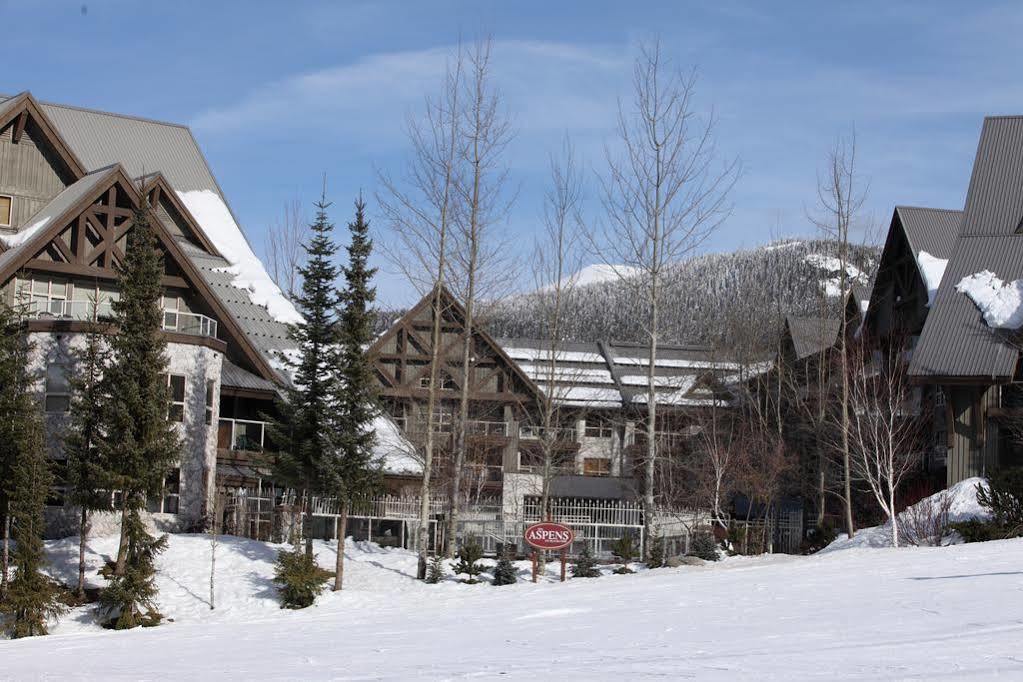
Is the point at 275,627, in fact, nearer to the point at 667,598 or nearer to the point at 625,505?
the point at 667,598

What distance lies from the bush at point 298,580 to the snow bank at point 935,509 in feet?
41.5

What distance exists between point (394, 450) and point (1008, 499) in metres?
17.6

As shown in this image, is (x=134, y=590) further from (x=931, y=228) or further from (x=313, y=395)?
(x=931, y=228)

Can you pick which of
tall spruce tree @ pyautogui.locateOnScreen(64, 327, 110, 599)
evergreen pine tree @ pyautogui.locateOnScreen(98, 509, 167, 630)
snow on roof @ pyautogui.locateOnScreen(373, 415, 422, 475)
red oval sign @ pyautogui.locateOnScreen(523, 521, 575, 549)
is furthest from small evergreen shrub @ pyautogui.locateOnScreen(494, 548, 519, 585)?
tall spruce tree @ pyautogui.locateOnScreen(64, 327, 110, 599)

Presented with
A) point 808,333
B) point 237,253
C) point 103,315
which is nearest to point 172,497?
point 103,315

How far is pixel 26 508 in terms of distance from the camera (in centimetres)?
2609

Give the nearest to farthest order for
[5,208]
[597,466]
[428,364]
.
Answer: [5,208] < [428,364] < [597,466]

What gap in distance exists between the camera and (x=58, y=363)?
30828 mm

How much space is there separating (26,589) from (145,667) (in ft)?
30.7

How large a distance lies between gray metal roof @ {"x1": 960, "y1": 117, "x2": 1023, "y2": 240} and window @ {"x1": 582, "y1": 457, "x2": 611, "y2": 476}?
18.3 metres

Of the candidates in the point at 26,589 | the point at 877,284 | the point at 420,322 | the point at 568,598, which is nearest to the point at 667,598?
the point at 568,598

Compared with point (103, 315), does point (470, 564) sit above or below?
below

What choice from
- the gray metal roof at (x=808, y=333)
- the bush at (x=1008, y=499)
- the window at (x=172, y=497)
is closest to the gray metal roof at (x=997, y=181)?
the gray metal roof at (x=808, y=333)

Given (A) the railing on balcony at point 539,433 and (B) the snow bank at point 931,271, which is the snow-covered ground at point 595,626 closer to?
(B) the snow bank at point 931,271
